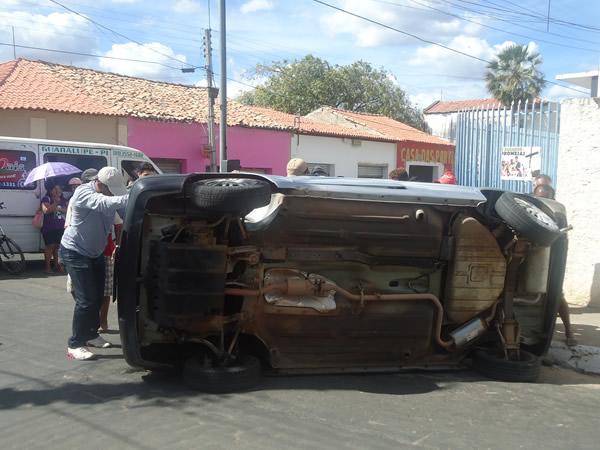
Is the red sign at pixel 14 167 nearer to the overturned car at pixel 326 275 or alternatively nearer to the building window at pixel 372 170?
the overturned car at pixel 326 275

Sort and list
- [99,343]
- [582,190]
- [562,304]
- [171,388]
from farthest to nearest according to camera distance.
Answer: [582,190] → [562,304] → [99,343] → [171,388]

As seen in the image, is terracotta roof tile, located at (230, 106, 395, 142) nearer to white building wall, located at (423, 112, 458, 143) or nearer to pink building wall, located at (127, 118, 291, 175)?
pink building wall, located at (127, 118, 291, 175)

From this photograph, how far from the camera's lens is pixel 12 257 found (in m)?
9.60

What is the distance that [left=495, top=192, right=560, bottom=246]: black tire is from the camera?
440cm

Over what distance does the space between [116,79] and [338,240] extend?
18.9 meters

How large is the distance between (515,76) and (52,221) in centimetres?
3314

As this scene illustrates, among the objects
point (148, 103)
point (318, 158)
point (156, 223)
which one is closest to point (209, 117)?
point (148, 103)

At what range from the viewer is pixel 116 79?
2111 centimetres

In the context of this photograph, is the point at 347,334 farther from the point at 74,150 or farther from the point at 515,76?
the point at 515,76

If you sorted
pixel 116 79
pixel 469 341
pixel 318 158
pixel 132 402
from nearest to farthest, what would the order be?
pixel 132 402, pixel 469 341, pixel 116 79, pixel 318 158

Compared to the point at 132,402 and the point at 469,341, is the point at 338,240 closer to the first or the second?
the point at 469,341

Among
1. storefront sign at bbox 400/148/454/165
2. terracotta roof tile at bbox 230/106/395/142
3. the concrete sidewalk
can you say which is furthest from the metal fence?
storefront sign at bbox 400/148/454/165

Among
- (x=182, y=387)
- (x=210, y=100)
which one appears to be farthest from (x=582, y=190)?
(x=210, y=100)

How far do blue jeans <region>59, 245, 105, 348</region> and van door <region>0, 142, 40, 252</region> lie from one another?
5.61m
